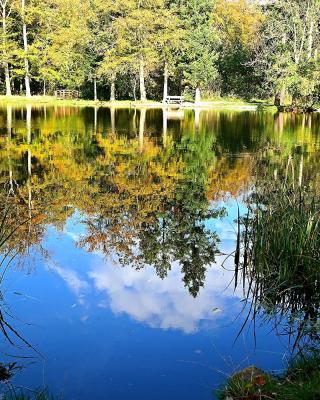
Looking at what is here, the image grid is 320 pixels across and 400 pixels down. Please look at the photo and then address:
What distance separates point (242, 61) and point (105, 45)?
13518mm

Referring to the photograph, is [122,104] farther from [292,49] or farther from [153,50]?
[292,49]

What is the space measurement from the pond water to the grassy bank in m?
0.36

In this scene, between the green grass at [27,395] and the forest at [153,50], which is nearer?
the green grass at [27,395]

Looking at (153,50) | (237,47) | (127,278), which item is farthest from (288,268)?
(237,47)

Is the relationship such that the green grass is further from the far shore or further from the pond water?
the far shore

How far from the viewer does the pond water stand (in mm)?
4743

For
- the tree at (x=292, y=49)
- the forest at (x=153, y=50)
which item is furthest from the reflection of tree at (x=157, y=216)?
the forest at (x=153, y=50)

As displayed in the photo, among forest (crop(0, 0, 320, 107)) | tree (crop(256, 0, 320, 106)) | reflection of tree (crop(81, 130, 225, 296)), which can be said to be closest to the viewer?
reflection of tree (crop(81, 130, 225, 296))

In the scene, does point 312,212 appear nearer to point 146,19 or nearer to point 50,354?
point 50,354

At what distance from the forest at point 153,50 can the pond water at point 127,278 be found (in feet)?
96.7

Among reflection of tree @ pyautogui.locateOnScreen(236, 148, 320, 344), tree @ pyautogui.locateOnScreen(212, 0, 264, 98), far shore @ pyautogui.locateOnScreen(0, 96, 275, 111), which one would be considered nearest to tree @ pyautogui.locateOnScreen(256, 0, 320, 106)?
far shore @ pyautogui.locateOnScreen(0, 96, 275, 111)

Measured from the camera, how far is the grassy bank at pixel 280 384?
3611 mm

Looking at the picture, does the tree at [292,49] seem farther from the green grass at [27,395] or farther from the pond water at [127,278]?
the green grass at [27,395]

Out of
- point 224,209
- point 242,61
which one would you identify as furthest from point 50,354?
point 242,61
